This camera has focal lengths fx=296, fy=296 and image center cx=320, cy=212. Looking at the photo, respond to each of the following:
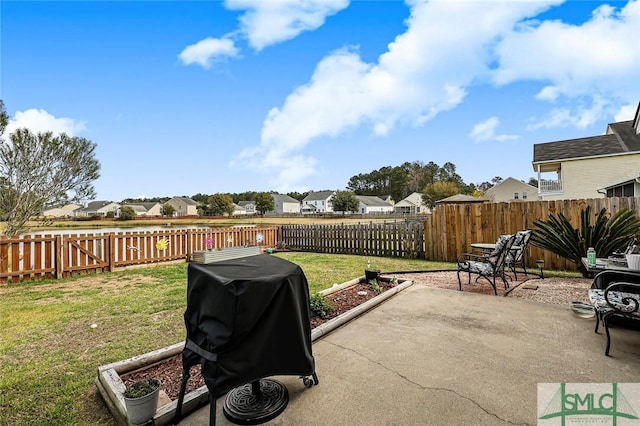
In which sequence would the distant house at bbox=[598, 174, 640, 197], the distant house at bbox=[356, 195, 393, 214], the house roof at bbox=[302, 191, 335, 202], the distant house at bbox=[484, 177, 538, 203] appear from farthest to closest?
the house roof at bbox=[302, 191, 335, 202]
the distant house at bbox=[356, 195, 393, 214]
the distant house at bbox=[484, 177, 538, 203]
the distant house at bbox=[598, 174, 640, 197]

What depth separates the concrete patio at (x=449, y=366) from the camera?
79.3 inches

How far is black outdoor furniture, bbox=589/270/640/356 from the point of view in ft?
8.98

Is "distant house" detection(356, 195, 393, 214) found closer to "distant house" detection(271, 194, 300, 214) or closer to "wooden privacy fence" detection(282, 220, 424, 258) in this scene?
"distant house" detection(271, 194, 300, 214)

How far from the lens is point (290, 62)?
997 cm

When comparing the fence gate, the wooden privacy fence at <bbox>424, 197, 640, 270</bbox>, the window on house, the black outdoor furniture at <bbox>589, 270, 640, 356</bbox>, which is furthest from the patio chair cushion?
the window on house

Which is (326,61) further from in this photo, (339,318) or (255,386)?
(255,386)

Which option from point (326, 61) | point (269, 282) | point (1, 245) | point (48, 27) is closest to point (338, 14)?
point (326, 61)

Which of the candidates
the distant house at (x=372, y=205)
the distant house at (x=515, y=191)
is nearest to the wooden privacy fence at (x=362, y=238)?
the distant house at (x=515, y=191)

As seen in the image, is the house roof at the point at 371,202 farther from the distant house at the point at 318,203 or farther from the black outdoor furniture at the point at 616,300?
the black outdoor furniture at the point at 616,300

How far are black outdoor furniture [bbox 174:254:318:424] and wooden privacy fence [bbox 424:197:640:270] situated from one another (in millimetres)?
7572

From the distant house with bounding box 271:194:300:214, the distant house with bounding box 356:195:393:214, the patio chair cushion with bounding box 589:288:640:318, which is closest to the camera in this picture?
the patio chair cushion with bounding box 589:288:640:318

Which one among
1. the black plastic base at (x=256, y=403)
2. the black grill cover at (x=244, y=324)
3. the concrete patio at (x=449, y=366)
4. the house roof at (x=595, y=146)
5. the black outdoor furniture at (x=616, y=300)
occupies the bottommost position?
the concrete patio at (x=449, y=366)

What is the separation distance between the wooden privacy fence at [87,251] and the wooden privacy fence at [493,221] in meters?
7.05

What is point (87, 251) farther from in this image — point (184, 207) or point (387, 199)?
point (387, 199)
